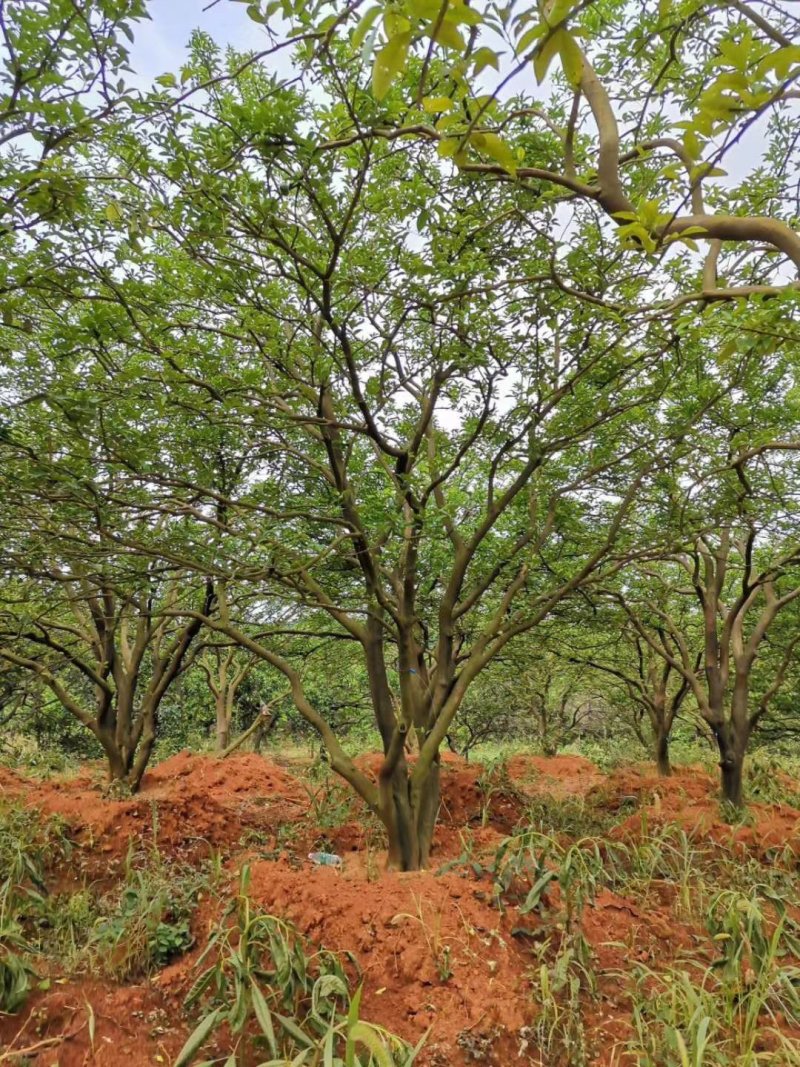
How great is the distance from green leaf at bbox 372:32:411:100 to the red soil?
313 cm

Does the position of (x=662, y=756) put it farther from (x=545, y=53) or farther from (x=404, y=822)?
(x=545, y=53)

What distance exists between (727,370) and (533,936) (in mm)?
4164

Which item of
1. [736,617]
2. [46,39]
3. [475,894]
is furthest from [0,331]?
→ [736,617]

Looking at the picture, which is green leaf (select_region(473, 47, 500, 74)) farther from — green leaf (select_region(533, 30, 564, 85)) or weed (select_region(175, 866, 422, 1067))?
weed (select_region(175, 866, 422, 1067))

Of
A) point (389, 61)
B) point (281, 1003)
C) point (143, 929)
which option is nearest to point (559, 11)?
point (389, 61)

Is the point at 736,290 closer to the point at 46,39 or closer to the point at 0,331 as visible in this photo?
the point at 46,39

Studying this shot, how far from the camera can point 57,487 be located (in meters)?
3.81

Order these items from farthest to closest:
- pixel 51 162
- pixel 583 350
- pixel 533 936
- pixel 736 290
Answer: pixel 583 350, pixel 533 936, pixel 51 162, pixel 736 290

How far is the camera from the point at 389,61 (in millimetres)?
1030

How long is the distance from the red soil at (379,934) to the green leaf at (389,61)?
3.13m

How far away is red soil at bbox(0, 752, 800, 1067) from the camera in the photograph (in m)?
2.53

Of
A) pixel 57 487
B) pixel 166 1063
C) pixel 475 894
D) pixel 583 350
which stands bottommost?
pixel 166 1063

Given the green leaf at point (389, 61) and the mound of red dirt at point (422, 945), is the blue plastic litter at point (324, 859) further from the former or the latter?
the green leaf at point (389, 61)

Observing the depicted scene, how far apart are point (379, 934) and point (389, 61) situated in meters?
3.53
